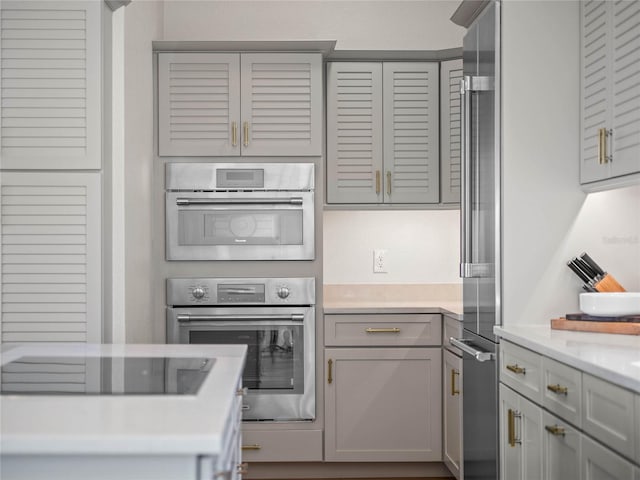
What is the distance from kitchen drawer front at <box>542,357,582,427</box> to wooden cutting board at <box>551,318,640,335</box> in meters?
0.38

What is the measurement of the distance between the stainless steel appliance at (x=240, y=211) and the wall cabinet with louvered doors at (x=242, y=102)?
0.11m

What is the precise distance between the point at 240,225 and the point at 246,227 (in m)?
0.03

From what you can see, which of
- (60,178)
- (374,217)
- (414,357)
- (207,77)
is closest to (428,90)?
(374,217)

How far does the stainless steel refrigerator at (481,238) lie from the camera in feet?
8.89

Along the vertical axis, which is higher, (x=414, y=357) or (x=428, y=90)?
(x=428, y=90)

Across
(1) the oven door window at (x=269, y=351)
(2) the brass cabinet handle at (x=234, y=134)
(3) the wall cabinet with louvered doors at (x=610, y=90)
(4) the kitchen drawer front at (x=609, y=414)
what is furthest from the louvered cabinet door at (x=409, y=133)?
(4) the kitchen drawer front at (x=609, y=414)

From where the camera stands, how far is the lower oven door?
A: 11.8 feet

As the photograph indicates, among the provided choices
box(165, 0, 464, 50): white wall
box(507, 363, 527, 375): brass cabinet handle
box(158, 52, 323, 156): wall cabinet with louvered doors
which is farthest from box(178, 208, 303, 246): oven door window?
box(507, 363, 527, 375): brass cabinet handle

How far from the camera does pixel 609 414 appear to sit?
1732 mm

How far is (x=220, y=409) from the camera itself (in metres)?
1.24

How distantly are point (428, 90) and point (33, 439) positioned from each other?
10.2 ft

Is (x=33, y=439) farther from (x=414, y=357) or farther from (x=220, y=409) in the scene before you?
(x=414, y=357)

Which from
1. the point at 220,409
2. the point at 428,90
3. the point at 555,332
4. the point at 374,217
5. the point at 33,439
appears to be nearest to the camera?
the point at 33,439

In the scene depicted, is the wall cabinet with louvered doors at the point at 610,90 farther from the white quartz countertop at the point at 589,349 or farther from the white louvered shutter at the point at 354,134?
the white louvered shutter at the point at 354,134
